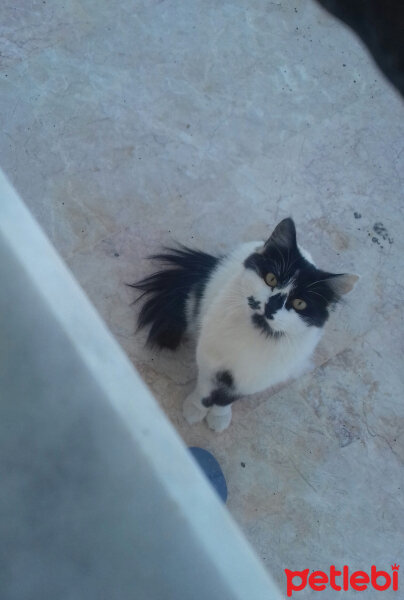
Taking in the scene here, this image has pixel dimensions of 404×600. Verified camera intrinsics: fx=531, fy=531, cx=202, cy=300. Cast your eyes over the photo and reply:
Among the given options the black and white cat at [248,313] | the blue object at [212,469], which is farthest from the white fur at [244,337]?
the blue object at [212,469]

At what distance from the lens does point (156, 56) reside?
6.66 feet

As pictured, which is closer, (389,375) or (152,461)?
(152,461)

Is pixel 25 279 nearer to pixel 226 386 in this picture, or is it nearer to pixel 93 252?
pixel 226 386

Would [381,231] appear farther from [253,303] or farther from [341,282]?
[253,303]

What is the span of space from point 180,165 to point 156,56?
1.56 feet

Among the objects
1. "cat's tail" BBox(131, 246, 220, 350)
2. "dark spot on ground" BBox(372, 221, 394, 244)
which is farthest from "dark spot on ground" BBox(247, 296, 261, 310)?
"dark spot on ground" BBox(372, 221, 394, 244)

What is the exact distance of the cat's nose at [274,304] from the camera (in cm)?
123

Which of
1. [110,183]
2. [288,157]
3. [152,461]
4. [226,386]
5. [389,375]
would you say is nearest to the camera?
[152,461]

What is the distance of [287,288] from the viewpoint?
4.08 feet

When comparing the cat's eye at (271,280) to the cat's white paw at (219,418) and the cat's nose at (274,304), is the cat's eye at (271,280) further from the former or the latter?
the cat's white paw at (219,418)

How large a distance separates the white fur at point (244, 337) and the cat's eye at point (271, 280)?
0.04 feet

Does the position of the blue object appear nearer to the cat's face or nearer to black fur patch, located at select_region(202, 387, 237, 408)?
black fur patch, located at select_region(202, 387, 237, 408)

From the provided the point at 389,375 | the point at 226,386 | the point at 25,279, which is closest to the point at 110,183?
the point at 226,386

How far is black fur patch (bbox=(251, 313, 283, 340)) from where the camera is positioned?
50.6 inches
